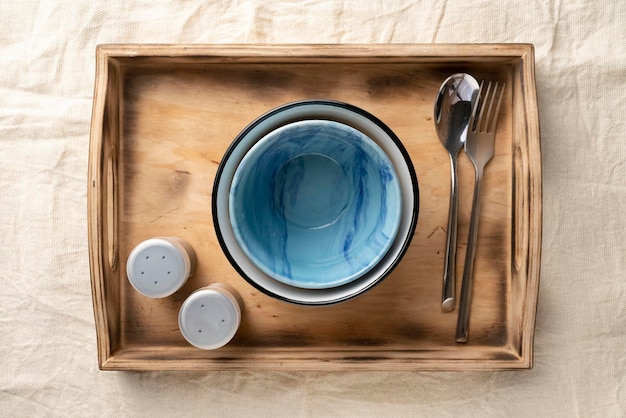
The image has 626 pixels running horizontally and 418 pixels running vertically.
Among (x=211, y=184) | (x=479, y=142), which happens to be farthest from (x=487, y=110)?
(x=211, y=184)

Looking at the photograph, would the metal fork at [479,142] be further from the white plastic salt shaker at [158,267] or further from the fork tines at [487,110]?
the white plastic salt shaker at [158,267]

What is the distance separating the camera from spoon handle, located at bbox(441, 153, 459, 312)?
0.61 metres

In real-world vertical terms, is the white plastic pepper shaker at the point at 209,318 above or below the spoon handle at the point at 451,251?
below

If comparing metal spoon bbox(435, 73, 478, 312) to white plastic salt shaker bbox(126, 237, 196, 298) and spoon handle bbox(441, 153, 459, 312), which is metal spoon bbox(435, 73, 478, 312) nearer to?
spoon handle bbox(441, 153, 459, 312)

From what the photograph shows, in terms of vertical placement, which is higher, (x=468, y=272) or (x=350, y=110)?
(x=350, y=110)

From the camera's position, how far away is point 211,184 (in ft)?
2.04

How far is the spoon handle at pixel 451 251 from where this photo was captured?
0.61 m

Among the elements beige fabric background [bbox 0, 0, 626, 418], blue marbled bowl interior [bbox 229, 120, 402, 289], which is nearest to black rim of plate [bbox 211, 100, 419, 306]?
blue marbled bowl interior [bbox 229, 120, 402, 289]

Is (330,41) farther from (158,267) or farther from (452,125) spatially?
(158,267)

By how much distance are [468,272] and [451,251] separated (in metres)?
0.03

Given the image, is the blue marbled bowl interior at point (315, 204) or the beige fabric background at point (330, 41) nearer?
the blue marbled bowl interior at point (315, 204)

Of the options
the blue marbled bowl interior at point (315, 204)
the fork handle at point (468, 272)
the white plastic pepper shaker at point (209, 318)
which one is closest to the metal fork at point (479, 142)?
the fork handle at point (468, 272)

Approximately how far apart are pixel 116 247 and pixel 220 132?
17 cm

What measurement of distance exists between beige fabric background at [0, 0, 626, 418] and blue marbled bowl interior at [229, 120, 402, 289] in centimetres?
16
